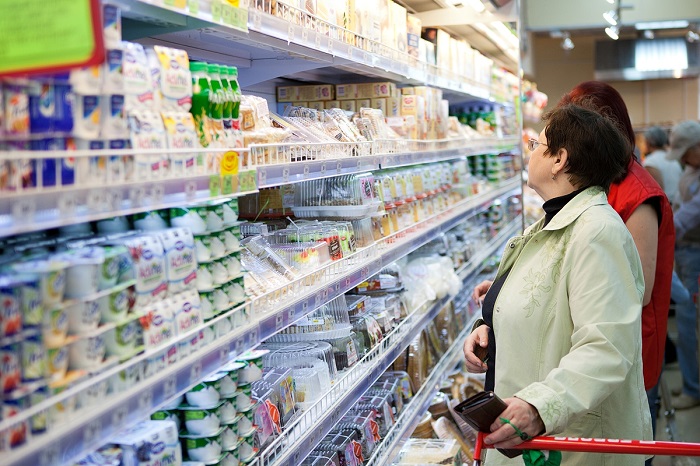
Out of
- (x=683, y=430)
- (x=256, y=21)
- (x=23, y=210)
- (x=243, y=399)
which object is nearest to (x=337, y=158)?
(x=256, y=21)

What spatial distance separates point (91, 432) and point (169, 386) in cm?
23

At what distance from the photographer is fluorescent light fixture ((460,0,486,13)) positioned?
4595 mm

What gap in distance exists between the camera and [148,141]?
1.39 metres

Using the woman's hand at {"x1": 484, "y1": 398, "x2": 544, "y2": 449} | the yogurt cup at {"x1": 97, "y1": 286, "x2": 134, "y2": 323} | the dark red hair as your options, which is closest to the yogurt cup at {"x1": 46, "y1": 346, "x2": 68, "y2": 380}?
the yogurt cup at {"x1": 97, "y1": 286, "x2": 134, "y2": 323}

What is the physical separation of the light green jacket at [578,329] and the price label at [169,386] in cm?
79

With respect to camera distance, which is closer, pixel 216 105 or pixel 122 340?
pixel 122 340

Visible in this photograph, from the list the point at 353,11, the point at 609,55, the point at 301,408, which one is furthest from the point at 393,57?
the point at 609,55

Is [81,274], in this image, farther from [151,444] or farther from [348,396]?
[348,396]

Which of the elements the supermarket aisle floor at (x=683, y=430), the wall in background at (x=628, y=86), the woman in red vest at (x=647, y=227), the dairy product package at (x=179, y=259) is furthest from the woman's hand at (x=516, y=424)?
the wall in background at (x=628, y=86)

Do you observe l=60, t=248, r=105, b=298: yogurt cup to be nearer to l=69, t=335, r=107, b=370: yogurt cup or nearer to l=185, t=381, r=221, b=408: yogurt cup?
l=69, t=335, r=107, b=370: yogurt cup

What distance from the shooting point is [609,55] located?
43.2 ft

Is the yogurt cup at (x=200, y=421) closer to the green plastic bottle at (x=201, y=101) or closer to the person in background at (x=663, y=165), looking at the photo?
the green plastic bottle at (x=201, y=101)

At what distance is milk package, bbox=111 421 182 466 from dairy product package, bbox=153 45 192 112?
0.59 m

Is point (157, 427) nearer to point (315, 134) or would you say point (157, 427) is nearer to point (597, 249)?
point (597, 249)
